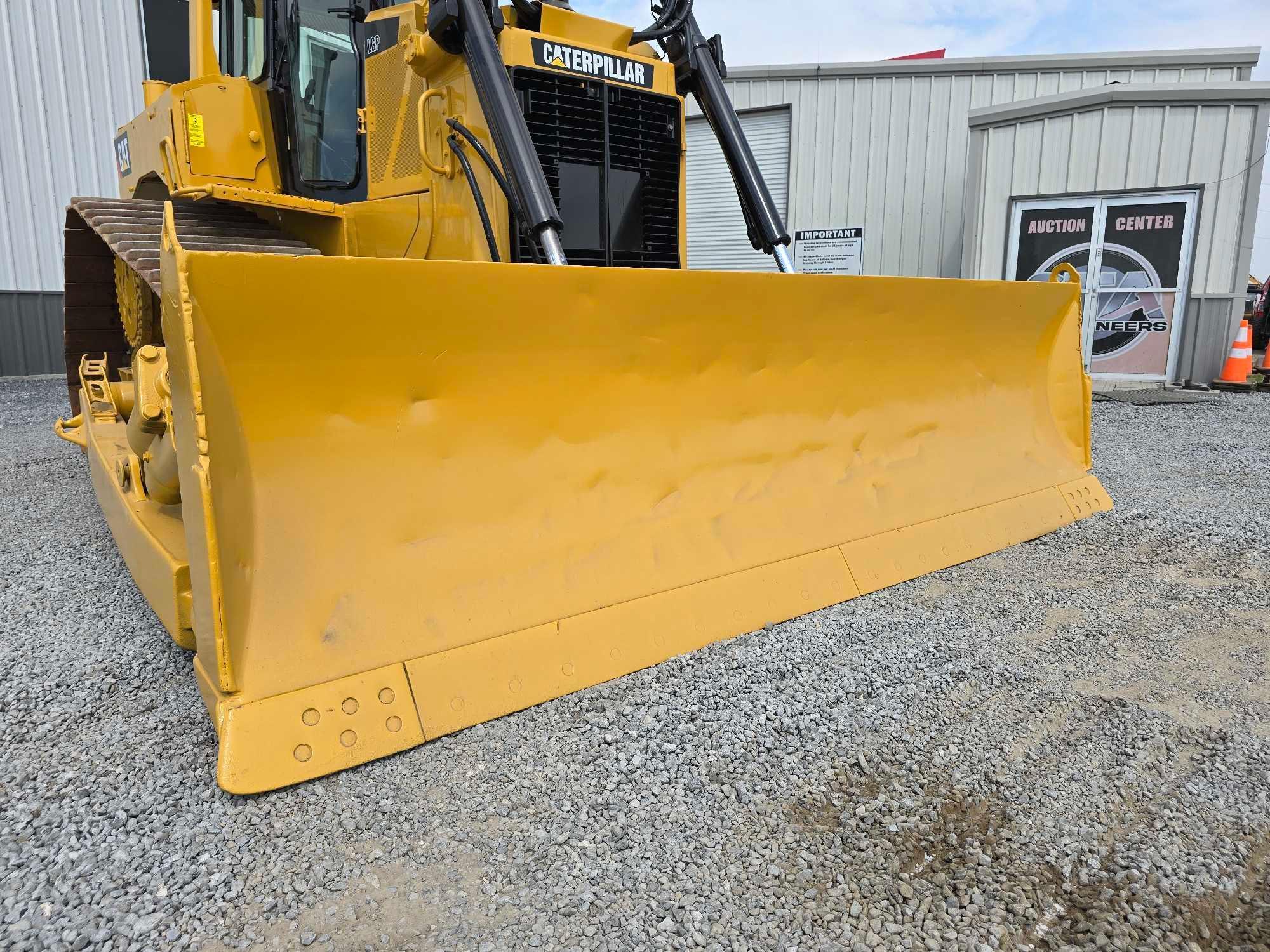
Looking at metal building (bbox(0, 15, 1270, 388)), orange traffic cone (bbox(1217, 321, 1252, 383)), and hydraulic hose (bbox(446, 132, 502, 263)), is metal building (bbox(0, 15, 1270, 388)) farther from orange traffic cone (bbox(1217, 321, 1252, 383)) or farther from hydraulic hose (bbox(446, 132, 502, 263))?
hydraulic hose (bbox(446, 132, 502, 263))

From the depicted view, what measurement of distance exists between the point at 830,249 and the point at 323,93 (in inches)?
369

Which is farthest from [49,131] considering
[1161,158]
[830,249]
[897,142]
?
[1161,158]

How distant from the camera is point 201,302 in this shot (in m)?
1.77

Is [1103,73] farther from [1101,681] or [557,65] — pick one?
[1101,681]

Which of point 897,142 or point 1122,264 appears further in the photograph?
point 897,142

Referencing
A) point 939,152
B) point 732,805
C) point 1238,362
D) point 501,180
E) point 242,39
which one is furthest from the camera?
point 939,152

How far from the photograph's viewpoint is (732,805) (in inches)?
71.5

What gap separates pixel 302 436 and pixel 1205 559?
3.47 metres

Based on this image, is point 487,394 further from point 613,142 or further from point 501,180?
point 613,142

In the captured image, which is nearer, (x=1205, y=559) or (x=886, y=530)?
(x=886, y=530)

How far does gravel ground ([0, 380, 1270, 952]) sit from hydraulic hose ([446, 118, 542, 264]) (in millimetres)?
1507

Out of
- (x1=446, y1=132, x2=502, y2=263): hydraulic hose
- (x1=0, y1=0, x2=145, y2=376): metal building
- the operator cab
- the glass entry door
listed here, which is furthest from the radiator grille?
(x1=0, y1=0, x2=145, y2=376): metal building

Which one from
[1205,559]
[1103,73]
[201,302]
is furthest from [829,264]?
[201,302]

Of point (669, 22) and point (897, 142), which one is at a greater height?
point (897, 142)
